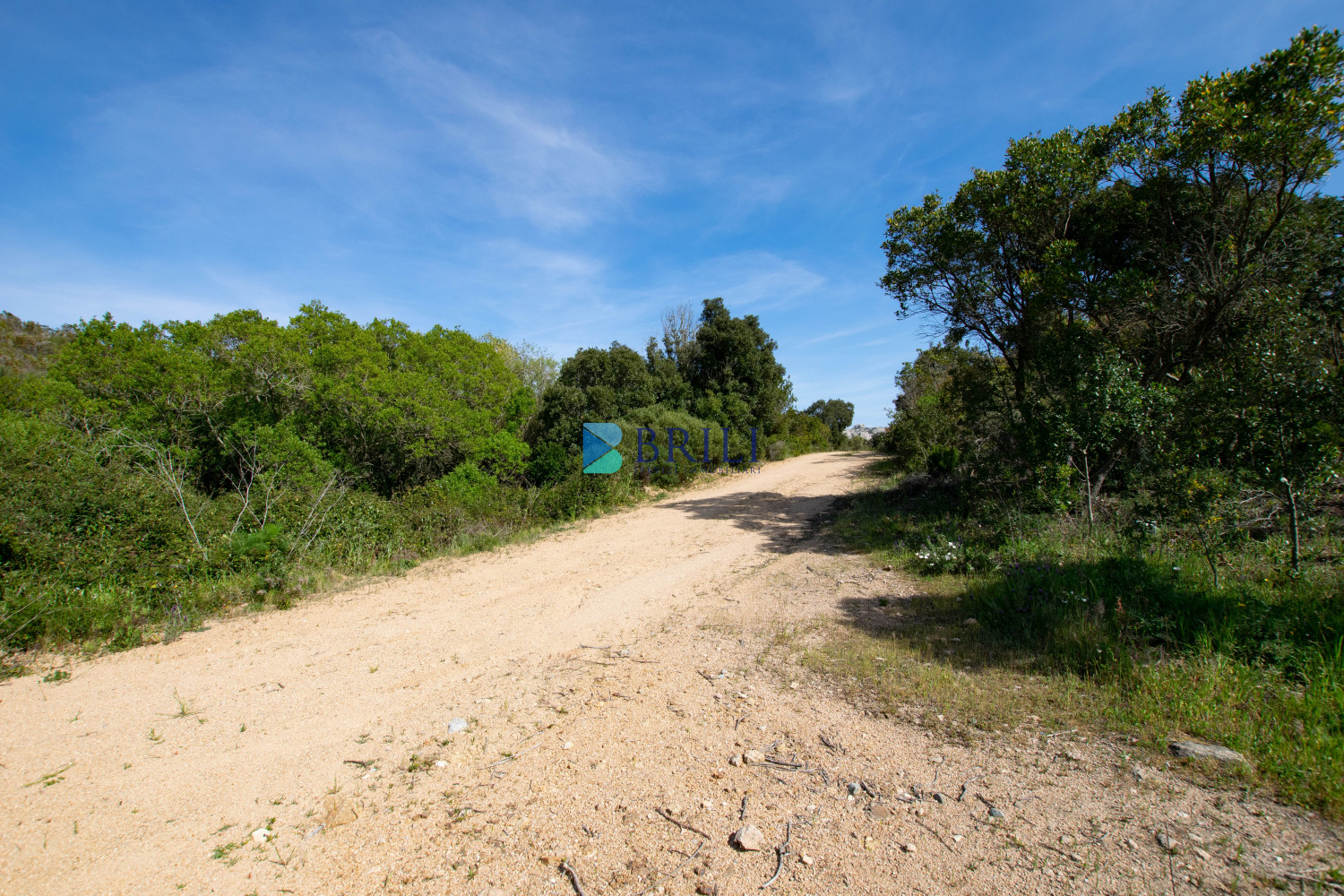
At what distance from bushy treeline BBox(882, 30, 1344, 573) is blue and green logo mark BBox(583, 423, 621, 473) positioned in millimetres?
8095

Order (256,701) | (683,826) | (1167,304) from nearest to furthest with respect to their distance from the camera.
Result: (683,826) → (256,701) → (1167,304)

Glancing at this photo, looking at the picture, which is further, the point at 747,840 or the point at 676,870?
the point at 747,840

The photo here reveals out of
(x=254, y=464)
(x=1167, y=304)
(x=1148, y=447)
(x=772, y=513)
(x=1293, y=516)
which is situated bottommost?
(x=772, y=513)

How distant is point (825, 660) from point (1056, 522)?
16.8 feet

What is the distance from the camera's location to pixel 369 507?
880cm

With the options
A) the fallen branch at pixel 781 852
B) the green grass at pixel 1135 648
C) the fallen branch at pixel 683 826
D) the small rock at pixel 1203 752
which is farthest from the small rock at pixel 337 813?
the small rock at pixel 1203 752

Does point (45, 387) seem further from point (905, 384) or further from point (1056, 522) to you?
point (905, 384)

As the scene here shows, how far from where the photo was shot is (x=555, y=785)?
10.4 ft

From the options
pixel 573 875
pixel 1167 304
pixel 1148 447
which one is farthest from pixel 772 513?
pixel 573 875

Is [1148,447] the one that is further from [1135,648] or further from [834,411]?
[834,411]

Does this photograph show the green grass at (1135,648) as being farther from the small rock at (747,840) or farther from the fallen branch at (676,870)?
the fallen branch at (676,870)

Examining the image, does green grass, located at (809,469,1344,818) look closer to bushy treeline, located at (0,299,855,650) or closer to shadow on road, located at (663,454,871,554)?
shadow on road, located at (663,454,871,554)

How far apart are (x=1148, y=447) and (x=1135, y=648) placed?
5.23 m

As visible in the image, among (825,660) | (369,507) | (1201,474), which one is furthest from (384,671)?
(1201,474)
